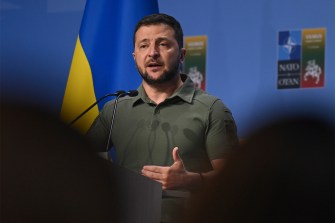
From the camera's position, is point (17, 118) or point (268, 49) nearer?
point (17, 118)

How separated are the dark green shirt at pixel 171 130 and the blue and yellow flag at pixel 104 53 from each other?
0.86 m

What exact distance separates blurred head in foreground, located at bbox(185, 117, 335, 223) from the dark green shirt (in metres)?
1.95

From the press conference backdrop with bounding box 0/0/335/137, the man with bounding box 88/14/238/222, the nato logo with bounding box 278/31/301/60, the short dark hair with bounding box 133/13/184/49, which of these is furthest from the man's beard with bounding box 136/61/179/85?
the nato logo with bounding box 278/31/301/60

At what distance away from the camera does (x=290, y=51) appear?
4.00m

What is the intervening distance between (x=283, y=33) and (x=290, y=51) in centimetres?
12

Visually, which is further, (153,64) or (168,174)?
(153,64)

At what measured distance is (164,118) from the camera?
261 cm

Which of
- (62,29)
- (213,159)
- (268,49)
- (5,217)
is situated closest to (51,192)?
(5,217)

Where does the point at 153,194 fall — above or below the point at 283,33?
below

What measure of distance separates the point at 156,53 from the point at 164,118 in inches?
12.5

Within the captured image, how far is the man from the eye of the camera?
2.51 meters

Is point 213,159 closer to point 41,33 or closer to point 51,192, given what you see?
point 51,192

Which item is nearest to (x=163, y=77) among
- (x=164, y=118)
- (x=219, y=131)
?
(x=164, y=118)

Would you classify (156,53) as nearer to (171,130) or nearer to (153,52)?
(153,52)
